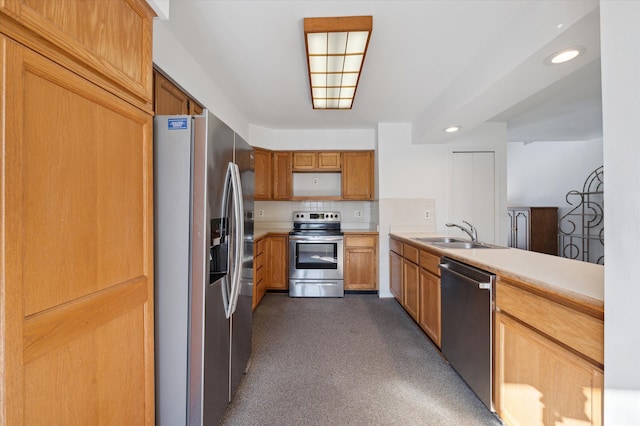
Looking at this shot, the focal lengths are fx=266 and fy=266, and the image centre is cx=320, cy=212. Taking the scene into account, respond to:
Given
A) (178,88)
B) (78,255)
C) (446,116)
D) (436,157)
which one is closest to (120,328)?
(78,255)

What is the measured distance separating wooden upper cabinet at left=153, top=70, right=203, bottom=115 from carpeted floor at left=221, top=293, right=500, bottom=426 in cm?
194

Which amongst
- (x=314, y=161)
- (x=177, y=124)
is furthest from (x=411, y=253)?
(x=177, y=124)

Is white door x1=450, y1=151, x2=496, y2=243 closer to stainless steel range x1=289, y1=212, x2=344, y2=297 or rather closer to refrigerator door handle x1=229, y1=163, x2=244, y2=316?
stainless steel range x1=289, y1=212, x2=344, y2=297

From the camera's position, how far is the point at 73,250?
2.61ft

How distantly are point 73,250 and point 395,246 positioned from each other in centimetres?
308

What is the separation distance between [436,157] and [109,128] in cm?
368

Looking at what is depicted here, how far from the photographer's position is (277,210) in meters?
4.32

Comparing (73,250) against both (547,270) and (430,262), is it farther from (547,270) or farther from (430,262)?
(430,262)

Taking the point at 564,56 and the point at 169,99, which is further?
the point at 169,99

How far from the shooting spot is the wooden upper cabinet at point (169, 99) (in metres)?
1.70

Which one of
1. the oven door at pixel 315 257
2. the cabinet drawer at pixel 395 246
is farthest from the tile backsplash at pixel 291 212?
the cabinet drawer at pixel 395 246

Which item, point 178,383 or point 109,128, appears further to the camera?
point 178,383

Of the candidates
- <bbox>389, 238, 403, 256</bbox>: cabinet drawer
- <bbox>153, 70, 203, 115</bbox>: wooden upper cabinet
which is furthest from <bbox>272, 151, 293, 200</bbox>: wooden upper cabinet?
<bbox>153, 70, 203, 115</bbox>: wooden upper cabinet

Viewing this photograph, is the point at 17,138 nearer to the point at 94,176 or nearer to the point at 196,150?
the point at 94,176
